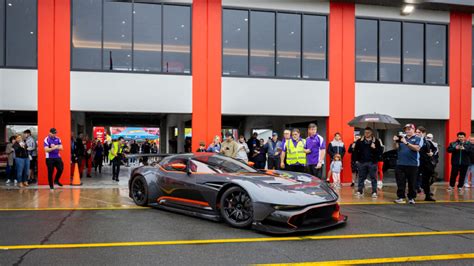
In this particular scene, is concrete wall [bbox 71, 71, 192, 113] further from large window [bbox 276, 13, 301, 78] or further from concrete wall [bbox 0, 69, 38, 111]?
large window [bbox 276, 13, 301, 78]

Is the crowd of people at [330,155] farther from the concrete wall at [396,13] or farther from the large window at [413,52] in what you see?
the concrete wall at [396,13]

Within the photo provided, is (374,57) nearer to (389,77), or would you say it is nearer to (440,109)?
(389,77)

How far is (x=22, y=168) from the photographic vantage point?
10.6m

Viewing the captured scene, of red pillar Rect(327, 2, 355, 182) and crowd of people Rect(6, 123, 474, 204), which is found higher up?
red pillar Rect(327, 2, 355, 182)

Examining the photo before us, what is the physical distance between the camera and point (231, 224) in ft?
18.7

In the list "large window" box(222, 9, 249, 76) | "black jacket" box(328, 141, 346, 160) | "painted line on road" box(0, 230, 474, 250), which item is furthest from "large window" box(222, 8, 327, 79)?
"painted line on road" box(0, 230, 474, 250)

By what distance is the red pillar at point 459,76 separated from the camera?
13.7 meters

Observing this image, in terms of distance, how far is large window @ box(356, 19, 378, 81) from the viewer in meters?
13.2

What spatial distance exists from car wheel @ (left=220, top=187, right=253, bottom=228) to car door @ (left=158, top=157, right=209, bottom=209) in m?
0.44

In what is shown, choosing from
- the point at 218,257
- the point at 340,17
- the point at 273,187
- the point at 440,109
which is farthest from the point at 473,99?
the point at 218,257

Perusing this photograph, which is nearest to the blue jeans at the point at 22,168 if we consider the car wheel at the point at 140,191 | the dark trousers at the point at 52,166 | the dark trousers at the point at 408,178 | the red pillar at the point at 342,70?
the dark trousers at the point at 52,166

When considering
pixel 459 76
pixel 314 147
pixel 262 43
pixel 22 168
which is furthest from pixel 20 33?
pixel 459 76

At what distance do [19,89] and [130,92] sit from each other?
125 inches

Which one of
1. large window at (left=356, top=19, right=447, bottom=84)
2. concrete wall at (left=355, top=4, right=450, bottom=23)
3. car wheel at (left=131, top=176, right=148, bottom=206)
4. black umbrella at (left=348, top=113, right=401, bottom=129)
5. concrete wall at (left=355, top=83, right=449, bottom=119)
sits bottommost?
car wheel at (left=131, top=176, right=148, bottom=206)
